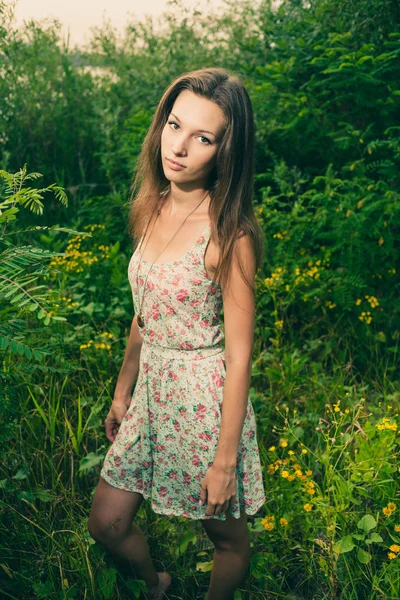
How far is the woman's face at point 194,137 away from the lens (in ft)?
5.58

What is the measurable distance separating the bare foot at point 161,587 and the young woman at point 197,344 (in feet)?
0.61

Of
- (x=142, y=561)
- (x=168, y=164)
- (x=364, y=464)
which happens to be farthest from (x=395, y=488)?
(x=168, y=164)

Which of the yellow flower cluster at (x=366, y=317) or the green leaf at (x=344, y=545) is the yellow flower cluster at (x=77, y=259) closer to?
the yellow flower cluster at (x=366, y=317)

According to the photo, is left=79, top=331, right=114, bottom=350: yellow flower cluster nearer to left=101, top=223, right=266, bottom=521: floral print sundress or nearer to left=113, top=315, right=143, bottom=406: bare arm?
left=113, top=315, right=143, bottom=406: bare arm

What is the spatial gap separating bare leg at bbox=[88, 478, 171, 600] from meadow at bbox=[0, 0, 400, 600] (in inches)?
4.5

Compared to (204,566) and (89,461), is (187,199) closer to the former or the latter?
(89,461)

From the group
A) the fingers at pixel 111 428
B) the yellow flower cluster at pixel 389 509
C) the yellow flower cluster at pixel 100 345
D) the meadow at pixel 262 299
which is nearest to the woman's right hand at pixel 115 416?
the fingers at pixel 111 428

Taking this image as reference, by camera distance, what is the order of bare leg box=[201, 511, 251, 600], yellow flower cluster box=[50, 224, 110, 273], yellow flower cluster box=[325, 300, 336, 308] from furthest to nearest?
1. yellow flower cluster box=[50, 224, 110, 273]
2. yellow flower cluster box=[325, 300, 336, 308]
3. bare leg box=[201, 511, 251, 600]

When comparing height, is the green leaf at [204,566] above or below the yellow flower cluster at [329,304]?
below

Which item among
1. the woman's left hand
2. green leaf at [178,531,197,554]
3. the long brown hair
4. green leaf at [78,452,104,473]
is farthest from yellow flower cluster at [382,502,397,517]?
green leaf at [78,452,104,473]

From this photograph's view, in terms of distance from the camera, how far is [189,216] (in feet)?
5.93

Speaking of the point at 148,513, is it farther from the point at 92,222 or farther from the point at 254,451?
the point at 92,222

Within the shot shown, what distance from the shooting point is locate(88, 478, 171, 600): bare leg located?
6.01ft

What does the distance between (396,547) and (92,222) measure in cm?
296
